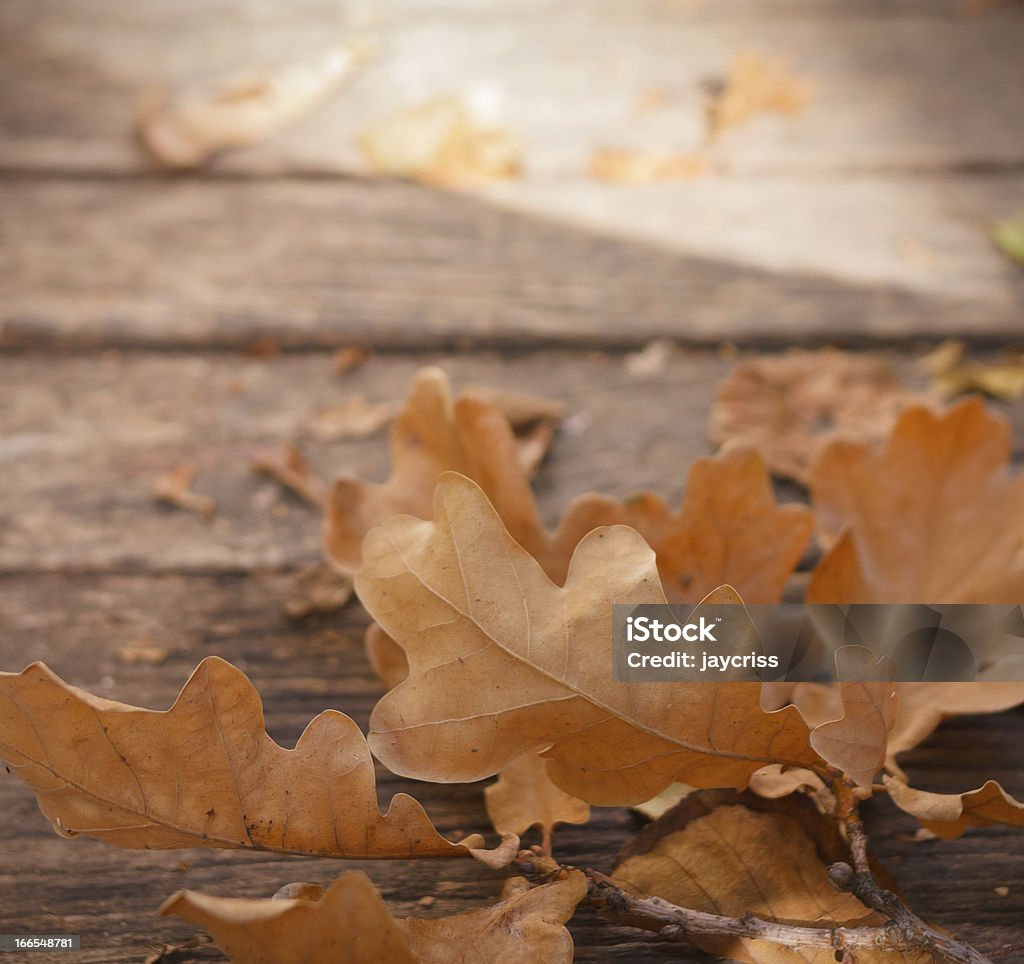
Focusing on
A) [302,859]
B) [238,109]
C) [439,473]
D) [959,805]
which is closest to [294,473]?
[439,473]

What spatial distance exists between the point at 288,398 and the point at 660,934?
2.12 feet

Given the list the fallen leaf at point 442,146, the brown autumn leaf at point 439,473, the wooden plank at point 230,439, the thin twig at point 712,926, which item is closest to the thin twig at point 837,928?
the thin twig at point 712,926

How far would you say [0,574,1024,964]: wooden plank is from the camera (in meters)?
0.55

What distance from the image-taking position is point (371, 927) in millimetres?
421

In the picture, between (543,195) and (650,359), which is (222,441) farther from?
(543,195)

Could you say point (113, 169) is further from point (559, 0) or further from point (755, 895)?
point (755, 895)

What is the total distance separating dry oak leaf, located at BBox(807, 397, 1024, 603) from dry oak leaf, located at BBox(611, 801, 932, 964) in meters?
0.18

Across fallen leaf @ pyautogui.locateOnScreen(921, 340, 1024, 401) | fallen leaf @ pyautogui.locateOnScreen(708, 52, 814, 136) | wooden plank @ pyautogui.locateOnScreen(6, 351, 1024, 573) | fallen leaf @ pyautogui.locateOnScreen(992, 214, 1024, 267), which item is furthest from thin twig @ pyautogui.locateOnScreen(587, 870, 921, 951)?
fallen leaf @ pyautogui.locateOnScreen(708, 52, 814, 136)

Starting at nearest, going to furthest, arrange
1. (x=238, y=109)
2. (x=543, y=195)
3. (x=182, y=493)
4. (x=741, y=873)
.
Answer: (x=741, y=873)
(x=182, y=493)
(x=543, y=195)
(x=238, y=109)

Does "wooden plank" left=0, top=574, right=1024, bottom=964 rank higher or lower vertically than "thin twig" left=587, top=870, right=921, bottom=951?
lower

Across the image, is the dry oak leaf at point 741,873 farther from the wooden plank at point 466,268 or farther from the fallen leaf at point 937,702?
the wooden plank at point 466,268

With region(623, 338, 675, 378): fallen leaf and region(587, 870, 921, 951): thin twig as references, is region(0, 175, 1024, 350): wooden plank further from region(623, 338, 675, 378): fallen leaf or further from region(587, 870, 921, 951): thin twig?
region(587, 870, 921, 951): thin twig

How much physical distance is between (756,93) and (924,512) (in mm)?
901

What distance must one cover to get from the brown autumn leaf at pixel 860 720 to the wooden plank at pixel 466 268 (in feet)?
1.96
